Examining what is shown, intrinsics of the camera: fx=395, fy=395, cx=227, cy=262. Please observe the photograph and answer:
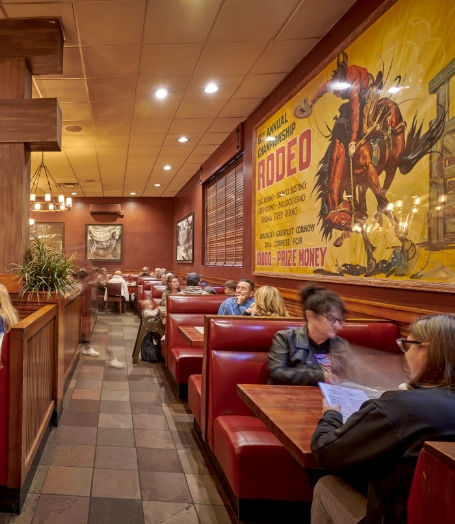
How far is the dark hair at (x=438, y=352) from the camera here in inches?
44.5

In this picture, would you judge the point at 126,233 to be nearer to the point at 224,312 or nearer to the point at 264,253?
the point at 264,253

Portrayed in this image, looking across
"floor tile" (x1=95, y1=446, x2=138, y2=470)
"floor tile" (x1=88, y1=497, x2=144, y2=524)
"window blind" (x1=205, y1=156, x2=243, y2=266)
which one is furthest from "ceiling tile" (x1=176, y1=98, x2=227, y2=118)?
"floor tile" (x1=88, y1=497, x2=144, y2=524)

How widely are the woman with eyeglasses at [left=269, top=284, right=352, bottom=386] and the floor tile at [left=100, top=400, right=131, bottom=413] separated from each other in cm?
193

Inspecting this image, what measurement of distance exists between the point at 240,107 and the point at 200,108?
541mm

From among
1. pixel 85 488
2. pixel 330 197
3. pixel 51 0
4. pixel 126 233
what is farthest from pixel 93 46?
pixel 126 233

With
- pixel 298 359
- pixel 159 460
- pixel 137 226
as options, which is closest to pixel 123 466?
pixel 159 460

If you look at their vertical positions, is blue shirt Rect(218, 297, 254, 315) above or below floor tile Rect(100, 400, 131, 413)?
above

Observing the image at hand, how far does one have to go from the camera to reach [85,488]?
7.64ft

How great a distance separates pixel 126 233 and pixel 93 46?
31.1 ft

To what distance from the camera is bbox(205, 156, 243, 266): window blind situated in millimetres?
6422

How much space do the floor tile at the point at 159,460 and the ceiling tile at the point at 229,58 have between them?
3551mm

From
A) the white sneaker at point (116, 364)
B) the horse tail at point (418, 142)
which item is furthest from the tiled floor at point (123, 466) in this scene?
the horse tail at point (418, 142)

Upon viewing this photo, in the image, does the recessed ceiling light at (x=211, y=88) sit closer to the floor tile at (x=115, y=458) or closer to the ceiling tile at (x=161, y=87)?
the ceiling tile at (x=161, y=87)

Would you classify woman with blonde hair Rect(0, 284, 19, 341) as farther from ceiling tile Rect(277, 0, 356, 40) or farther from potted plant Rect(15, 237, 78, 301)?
ceiling tile Rect(277, 0, 356, 40)
